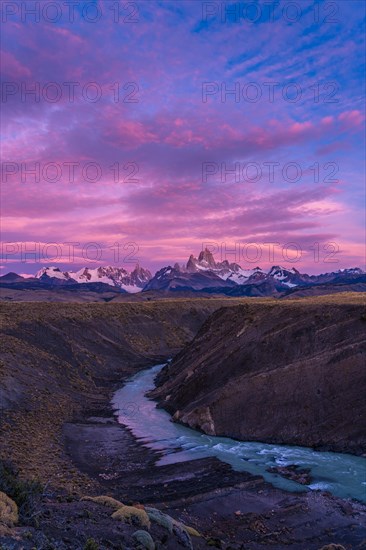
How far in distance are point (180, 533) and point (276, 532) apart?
6.27 m

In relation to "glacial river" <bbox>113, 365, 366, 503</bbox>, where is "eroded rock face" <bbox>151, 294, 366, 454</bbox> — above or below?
above

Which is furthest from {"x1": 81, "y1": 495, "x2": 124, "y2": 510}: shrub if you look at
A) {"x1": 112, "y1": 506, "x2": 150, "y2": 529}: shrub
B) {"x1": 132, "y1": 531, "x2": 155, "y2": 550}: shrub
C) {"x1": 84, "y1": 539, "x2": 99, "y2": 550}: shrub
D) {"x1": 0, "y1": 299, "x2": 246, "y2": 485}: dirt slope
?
{"x1": 0, "y1": 299, "x2": 246, "y2": 485}: dirt slope

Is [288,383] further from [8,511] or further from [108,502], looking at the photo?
[8,511]

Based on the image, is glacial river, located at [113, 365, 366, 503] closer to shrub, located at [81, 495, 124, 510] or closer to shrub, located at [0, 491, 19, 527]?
shrub, located at [81, 495, 124, 510]

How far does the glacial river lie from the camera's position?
2845cm

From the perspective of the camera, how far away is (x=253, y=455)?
34250mm

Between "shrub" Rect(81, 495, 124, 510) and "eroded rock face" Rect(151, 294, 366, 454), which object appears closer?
"shrub" Rect(81, 495, 124, 510)

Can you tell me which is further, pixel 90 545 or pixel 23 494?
pixel 23 494

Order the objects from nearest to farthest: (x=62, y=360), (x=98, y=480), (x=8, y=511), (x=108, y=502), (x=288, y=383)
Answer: (x=8, y=511) → (x=108, y=502) → (x=98, y=480) → (x=288, y=383) → (x=62, y=360)

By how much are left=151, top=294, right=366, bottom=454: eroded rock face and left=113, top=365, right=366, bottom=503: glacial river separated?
133 centimetres

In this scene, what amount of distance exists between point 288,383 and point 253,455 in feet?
27.4

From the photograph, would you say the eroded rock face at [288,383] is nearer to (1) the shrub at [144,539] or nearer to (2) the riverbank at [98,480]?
(2) the riverbank at [98,480]

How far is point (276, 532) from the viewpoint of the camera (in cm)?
2245

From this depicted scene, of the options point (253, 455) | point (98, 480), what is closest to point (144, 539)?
point (98, 480)
